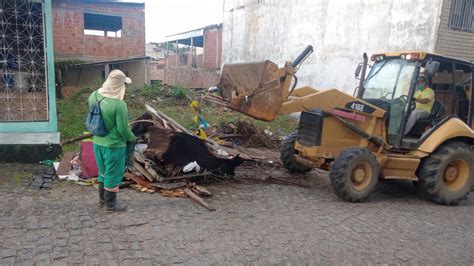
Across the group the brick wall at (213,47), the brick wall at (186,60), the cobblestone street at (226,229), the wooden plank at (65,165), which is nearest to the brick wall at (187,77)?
the brick wall at (213,47)

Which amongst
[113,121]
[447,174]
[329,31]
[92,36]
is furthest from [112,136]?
[92,36]

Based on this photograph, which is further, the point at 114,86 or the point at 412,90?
the point at 412,90

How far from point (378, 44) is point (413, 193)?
616 cm

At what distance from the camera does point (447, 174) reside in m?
6.89

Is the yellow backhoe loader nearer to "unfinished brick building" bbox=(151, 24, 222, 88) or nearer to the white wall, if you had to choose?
the white wall

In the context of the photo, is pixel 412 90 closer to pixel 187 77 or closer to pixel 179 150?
pixel 179 150

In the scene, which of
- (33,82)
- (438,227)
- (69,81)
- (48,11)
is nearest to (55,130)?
(33,82)

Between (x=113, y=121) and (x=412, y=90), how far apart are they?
15.5 feet

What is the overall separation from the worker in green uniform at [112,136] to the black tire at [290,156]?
11.2 feet

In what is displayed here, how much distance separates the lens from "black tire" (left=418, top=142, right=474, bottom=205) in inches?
259

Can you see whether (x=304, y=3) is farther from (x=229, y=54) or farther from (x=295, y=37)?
(x=229, y=54)

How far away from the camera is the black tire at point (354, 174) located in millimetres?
6016

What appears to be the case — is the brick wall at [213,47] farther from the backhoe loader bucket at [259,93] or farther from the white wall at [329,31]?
the backhoe loader bucket at [259,93]

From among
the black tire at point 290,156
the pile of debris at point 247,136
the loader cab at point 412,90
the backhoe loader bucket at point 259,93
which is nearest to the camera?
the backhoe loader bucket at point 259,93
